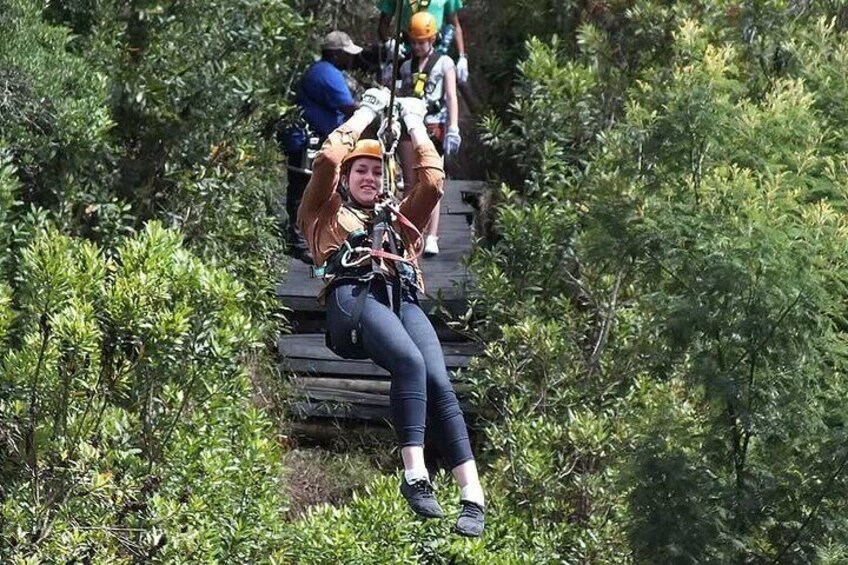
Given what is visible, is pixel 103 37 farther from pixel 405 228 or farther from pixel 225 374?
pixel 405 228

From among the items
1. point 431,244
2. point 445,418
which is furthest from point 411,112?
point 431,244

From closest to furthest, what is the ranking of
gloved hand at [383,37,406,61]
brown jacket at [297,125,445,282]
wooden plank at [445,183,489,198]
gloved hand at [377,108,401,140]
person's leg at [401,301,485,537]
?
person's leg at [401,301,485,537] < gloved hand at [377,108,401,140] < brown jacket at [297,125,445,282] < gloved hand at [383,37,406,61] < wooden plank at [445,183,489,198]

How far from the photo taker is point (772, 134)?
9.25 meters

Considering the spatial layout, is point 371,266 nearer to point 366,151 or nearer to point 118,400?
point 366,151

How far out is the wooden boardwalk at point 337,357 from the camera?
1248 cm

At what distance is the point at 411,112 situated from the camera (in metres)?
7.47

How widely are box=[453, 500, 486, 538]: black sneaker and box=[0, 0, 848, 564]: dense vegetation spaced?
223 centimetres

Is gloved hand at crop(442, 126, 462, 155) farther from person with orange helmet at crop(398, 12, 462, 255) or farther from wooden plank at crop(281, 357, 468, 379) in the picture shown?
wooden plank at crop(281, 357, 468, 379)

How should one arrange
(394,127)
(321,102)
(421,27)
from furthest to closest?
(321,102) → (421,27) → (394,127)

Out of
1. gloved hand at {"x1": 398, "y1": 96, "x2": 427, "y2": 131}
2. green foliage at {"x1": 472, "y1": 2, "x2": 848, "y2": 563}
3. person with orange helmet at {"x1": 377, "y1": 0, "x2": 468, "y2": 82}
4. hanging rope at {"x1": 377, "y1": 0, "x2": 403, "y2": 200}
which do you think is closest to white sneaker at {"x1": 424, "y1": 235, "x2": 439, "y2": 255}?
green foliage at {"x1": 472, "y1": 2, "x2": 848, "y2": 563}

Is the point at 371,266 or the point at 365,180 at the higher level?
the point at 365,180

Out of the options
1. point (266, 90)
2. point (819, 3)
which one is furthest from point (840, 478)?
point (266, 90)

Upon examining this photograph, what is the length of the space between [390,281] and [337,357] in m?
5.39

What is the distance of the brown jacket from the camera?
293 inches
